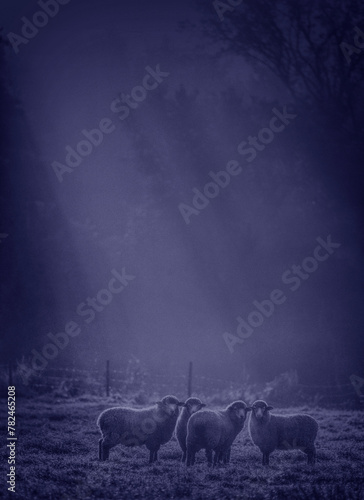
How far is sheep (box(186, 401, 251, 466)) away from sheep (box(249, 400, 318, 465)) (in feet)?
1.29

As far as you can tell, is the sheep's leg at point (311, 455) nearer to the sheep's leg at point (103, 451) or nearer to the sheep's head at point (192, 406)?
the sheep's head at point (192, 406)

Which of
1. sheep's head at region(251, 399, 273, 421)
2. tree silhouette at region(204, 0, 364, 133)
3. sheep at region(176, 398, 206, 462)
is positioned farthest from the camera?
tree silhouette at region(204, 0, 364, 133)

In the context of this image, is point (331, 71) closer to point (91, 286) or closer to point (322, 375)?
point (322, 375)

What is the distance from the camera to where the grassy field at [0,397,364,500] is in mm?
8914

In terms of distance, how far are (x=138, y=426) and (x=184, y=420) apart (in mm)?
1033

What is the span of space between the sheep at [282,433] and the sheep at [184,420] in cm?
117

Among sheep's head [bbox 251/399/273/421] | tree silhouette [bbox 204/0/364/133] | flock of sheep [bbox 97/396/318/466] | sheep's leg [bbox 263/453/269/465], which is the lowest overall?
sheep's leg [bbox 263/453/269/465]

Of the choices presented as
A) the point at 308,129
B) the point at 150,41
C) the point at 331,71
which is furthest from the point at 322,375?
the point at 150,41

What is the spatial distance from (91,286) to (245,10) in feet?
56.1

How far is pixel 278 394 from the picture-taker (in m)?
20.6

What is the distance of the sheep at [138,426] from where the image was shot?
36.3ft

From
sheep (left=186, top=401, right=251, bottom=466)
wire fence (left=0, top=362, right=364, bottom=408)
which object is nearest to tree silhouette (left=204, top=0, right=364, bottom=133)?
wire fence (left=0, top=362, right=364, bottom=408)

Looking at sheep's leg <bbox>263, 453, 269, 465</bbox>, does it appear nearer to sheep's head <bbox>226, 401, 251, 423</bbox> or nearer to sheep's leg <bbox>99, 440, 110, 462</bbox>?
sheep's head <bbox>226, 401, 251, 423</bbox>

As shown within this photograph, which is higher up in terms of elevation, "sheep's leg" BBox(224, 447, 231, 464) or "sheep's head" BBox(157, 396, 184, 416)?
"sheep's head" BBox(157, 396, 184, 416)
